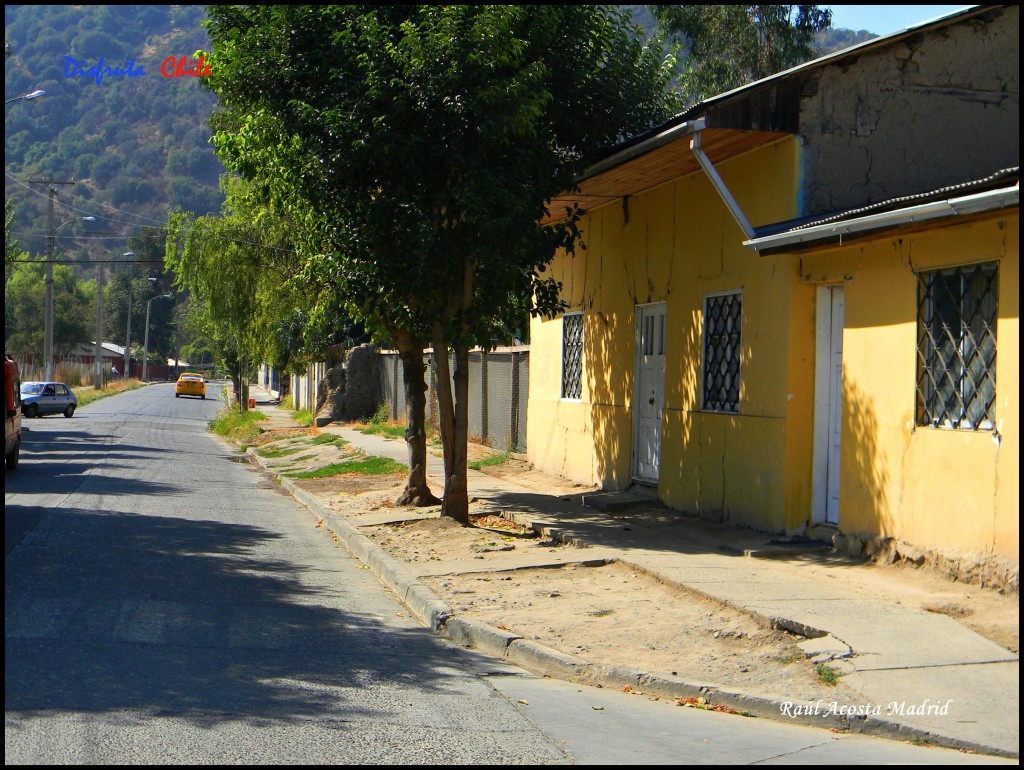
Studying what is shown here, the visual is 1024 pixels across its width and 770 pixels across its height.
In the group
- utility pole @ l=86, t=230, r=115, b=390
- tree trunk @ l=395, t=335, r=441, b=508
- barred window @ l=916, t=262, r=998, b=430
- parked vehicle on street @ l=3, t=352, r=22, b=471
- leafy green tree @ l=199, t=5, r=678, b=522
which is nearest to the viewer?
barred window @ l=916, t=262, r=998, b=430

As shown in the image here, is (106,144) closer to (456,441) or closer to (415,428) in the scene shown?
(415,428)

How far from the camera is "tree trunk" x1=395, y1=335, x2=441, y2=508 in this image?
46.0 feet

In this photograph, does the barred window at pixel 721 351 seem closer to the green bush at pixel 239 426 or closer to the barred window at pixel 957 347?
the barred window at pixel 957 347

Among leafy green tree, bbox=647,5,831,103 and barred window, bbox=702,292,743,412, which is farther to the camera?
leafy green tree, bbox=647,5,831,103

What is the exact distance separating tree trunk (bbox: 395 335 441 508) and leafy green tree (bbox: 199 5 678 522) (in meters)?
0.82

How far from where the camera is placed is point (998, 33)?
37.1ft

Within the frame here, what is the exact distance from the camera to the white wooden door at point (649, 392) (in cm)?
1392

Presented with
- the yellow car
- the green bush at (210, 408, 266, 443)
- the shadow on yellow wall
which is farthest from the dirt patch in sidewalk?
the yellow car

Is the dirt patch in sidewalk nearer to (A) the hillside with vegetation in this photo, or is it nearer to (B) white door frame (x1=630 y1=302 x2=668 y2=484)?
(B) white door frame (x1=630 y1=302 x2=668 y2=484)

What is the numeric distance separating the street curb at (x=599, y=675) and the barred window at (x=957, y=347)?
3.39 m

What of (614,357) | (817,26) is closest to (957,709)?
(614,357)

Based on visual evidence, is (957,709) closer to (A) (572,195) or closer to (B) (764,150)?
(B) (764,150)

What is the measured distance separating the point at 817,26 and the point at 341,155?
70.4 ft

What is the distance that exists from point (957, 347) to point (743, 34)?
22.6 m
